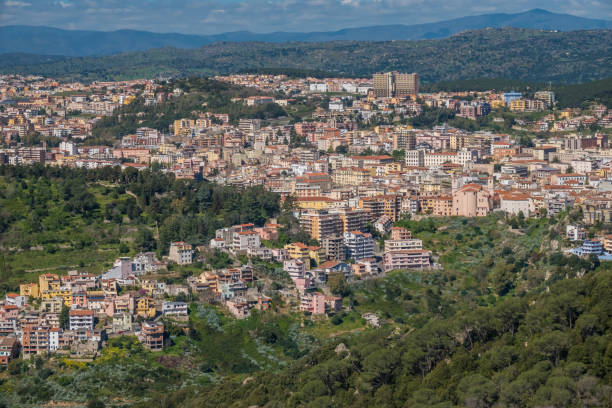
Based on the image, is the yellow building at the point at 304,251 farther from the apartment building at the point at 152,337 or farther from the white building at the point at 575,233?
the white building at the point at 575,233

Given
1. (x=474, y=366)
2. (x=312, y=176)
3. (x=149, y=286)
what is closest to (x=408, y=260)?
(x=149, y=286)

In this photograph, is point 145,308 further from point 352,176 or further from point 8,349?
point 352,176

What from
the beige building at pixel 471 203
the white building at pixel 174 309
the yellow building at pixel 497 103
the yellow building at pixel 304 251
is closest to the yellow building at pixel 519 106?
the yellow building at pixel 497 103

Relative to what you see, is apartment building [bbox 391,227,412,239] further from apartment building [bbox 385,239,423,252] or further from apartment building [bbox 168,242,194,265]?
apartment building [bbox 168,242,194,265]

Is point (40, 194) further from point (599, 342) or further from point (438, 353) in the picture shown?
point (599, 342)

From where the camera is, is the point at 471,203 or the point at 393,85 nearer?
the point at 471,203

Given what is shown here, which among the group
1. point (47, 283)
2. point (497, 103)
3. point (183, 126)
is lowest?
point (47, 283)
